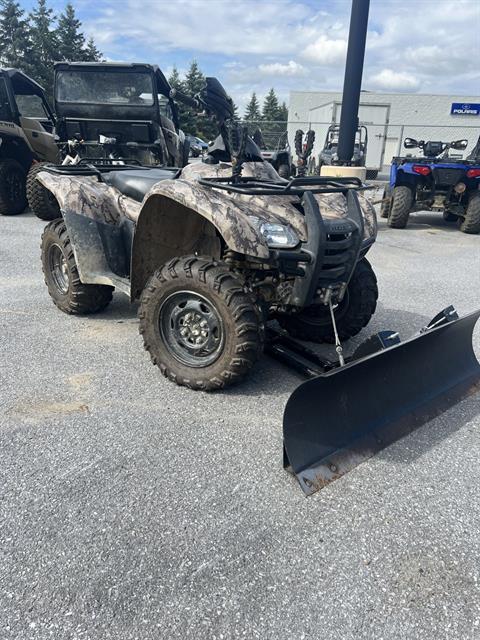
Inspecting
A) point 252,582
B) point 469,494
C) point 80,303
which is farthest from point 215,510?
point 80,303

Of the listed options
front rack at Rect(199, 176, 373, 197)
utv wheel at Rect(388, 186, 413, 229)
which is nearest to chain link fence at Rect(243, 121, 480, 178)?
utv wheel at Rect(388, 186, 413, 229)

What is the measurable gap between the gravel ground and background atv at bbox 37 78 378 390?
1.44 ft

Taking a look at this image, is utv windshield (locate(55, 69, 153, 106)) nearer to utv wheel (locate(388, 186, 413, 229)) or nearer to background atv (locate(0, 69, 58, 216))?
background atv (locate(0, 69, 58, 216))

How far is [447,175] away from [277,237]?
329 inches

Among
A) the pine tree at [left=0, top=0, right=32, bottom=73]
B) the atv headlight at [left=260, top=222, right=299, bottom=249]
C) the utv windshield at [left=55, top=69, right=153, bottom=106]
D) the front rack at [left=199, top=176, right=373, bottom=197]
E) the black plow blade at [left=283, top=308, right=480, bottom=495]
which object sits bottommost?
the black plow blade at [left=283, top=308, right=480, bottom=495]

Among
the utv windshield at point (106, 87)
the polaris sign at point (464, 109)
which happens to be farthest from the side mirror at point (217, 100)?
the polaris sign at point (464, 109)

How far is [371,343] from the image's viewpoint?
3008 millimetres

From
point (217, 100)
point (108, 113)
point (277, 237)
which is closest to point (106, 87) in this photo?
point (108, 113)

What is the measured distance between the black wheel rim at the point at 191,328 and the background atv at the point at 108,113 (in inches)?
271

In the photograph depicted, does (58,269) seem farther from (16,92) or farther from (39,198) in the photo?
(16,92)

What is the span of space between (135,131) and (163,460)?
8.38 meters

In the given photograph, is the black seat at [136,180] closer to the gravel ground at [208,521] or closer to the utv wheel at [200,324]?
the utv wheel at [200,324]

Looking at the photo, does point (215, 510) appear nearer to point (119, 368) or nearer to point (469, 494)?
point (469, 494)

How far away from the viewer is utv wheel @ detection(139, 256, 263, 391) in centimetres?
299
